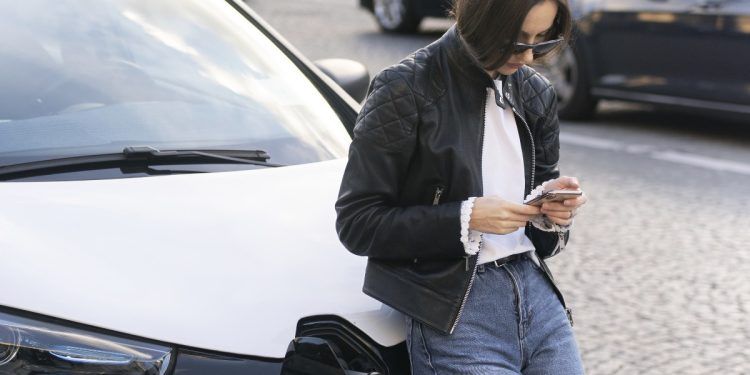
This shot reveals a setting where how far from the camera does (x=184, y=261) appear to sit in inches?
92.0

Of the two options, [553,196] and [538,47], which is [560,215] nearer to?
[553,196]

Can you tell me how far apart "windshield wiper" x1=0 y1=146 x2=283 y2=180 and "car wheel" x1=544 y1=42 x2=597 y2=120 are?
6034 mm

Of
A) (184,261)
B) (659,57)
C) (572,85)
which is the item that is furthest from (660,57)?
(184,261)

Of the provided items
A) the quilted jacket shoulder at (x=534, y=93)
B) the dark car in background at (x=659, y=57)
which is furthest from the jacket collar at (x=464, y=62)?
the dark car in background at (x=659, y=57)

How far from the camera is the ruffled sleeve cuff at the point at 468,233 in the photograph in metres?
2.20

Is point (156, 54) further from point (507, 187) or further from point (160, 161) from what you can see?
point (507, 187)

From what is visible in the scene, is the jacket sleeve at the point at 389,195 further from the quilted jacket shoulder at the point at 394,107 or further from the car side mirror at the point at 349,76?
the car side mirror at the point at 349,76

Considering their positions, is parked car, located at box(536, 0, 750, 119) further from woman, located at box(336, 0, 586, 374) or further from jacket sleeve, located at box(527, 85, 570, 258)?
woman, located at box(336, 0, 586, 374)

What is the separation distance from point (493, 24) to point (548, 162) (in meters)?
0.45

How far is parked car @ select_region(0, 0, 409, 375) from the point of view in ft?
7.09

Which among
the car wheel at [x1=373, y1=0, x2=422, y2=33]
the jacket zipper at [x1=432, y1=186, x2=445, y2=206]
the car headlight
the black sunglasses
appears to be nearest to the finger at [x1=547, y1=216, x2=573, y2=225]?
the jacket zipper at [x1=432, y1=186, x2=445, y2=206]

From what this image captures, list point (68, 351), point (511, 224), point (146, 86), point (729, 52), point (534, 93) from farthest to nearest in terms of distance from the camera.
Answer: point (729, 52) < point (146, 86) < point (534, 93) < point (511, 224) < point (68, 351)

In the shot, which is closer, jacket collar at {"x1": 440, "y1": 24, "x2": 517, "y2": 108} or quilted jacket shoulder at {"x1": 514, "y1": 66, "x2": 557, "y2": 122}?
jacket collar at {"x1": 440, "y1": 24, "x2": 517, "y2": 108}

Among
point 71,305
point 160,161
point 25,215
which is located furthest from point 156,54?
point 71,305
